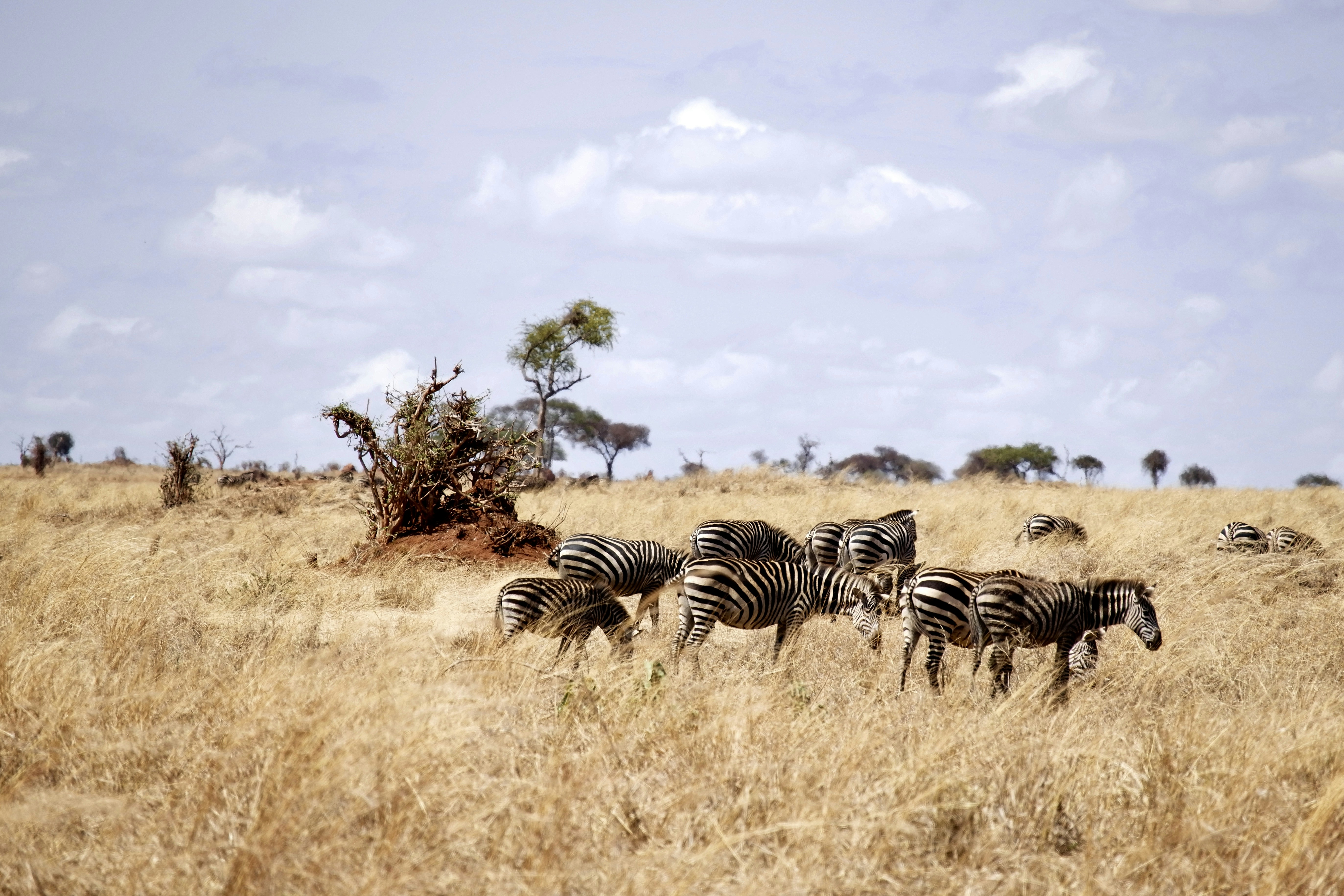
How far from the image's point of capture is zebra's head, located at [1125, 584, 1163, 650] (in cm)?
812

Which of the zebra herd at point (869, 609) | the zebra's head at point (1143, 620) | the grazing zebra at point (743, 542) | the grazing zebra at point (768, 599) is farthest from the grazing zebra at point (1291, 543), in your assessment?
the grazing zebra at point (768, 599)

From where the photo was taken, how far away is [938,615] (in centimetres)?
798

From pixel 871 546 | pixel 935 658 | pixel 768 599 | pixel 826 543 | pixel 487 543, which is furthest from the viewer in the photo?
pixel 487 543

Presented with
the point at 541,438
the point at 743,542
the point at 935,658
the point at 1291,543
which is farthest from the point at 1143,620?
the point at 541,438

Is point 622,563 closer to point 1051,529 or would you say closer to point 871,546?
point 871,546

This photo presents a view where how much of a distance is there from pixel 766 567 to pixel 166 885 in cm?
582

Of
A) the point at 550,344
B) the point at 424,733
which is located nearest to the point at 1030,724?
the point at 424,733

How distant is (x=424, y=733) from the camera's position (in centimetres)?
501

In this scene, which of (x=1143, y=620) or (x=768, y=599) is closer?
(x=1143, y=620)

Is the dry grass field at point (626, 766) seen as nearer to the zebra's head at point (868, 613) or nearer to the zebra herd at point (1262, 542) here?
the zebra's head at point (868, 613)

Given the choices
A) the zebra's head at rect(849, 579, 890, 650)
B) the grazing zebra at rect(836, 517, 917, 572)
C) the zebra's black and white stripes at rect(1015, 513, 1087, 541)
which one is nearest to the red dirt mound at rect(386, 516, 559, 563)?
the grazing zebra at rect(836, 517, 917, 572)

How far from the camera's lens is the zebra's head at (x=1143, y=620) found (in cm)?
812

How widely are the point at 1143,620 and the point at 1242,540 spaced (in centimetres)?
851

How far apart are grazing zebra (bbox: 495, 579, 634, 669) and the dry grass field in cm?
26
